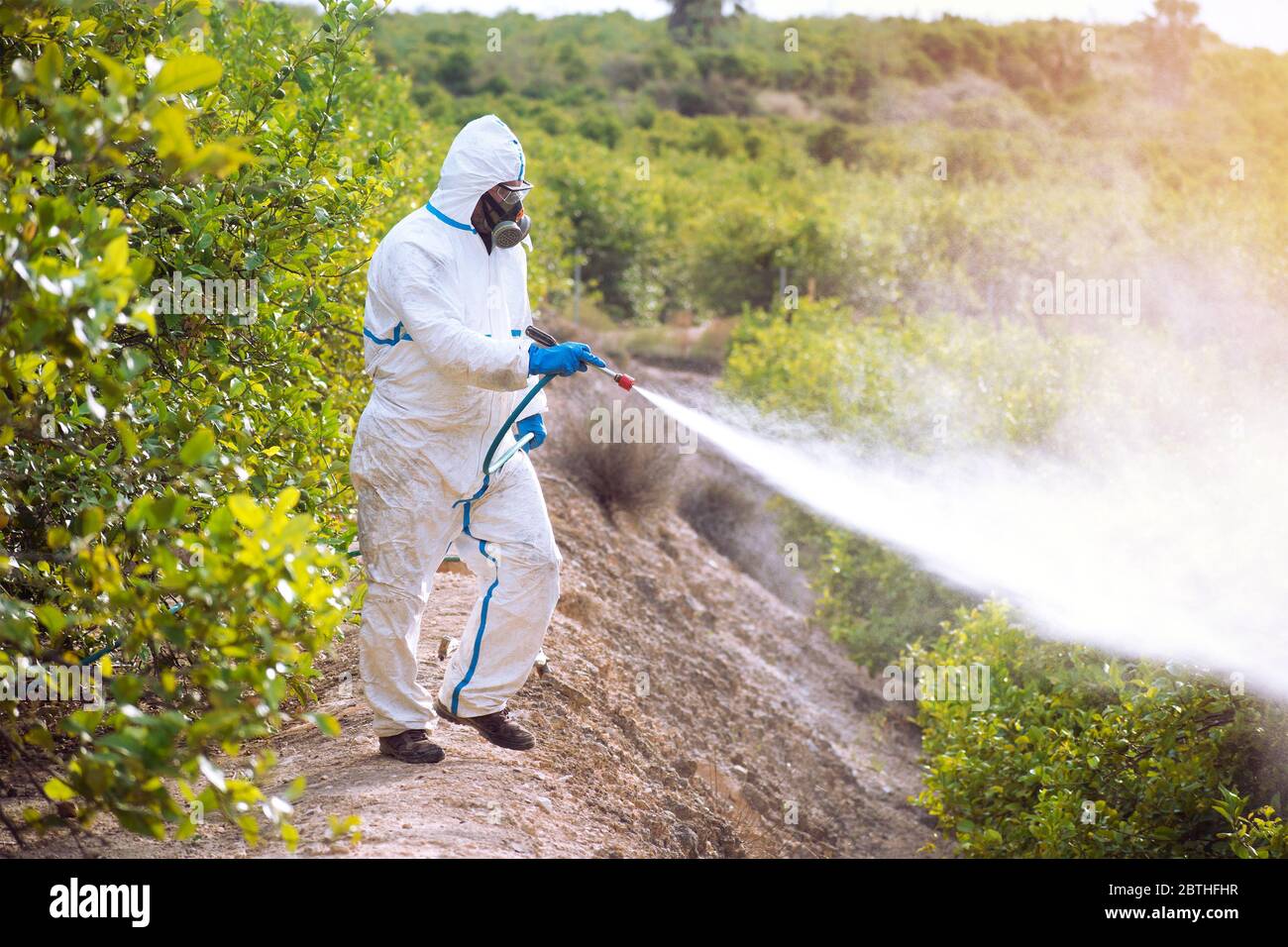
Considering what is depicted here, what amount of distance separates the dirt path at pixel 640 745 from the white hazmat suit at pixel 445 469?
41 centimetres

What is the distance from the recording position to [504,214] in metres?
4.73

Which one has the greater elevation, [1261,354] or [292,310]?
[292,310]

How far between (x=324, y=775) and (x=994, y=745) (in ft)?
10.2

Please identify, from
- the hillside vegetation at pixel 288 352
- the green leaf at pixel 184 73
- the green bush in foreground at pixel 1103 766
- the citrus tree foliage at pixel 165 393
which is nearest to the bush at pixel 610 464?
the hillside vegetation at pixel 288 352

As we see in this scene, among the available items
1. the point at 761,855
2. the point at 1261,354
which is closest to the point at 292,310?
the point at 761,855

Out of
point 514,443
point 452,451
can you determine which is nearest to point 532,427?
point 514,443

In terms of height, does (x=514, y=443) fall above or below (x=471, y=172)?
below

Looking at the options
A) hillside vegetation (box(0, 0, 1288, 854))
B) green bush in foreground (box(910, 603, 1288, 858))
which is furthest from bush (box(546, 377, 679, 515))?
green bush in foreground (box(910, 603, 1288, 858))

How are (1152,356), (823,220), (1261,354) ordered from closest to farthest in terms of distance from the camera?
(1152,356)
(1261,354)
(823,220)

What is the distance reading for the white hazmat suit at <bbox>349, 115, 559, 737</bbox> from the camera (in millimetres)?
4543

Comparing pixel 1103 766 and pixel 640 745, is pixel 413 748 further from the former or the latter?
pixel 1103 766

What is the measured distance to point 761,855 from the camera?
6.40m

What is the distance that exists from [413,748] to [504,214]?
A: 6.42 ft
